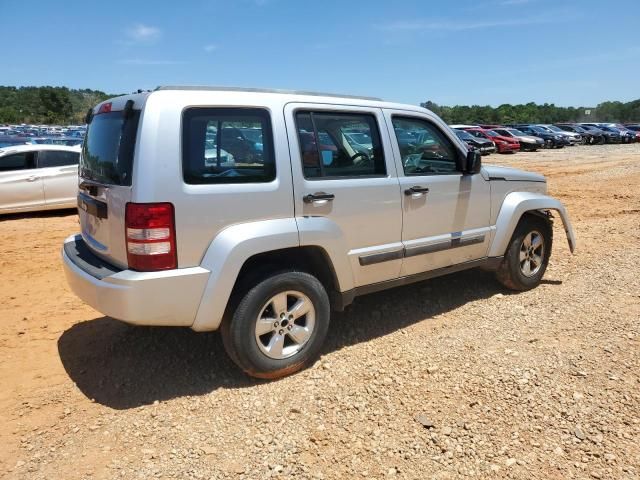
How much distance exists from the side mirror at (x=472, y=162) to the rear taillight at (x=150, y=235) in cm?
265

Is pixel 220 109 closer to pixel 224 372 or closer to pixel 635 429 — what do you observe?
pixel 224 372

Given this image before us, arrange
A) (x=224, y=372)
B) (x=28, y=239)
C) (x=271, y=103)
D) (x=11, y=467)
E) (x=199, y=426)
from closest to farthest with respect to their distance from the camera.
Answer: (x=11, y=467) < (x=199, y=426) < (x=271, y=103) < (x=224, y=372) < (x=28, y=239)

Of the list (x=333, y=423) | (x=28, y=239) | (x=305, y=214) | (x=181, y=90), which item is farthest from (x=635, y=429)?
(x=28, y=239)

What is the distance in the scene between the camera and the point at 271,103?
3406 mm

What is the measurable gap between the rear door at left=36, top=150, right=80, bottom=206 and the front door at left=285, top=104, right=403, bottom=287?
770 centimetres

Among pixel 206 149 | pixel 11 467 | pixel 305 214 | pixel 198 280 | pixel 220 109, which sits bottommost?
pixel 11 467

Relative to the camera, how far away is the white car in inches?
372

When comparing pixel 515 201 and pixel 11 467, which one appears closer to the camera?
pixel 11 467

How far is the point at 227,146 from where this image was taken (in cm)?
321

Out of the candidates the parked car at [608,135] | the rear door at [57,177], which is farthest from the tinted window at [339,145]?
the parked car at [608,135]

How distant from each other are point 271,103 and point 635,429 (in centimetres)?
298

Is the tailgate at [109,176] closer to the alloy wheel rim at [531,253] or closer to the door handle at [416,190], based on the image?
the door handle at [416,190]

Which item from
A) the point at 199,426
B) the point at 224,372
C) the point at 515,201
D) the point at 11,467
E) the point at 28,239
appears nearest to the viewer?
the point at 11,467

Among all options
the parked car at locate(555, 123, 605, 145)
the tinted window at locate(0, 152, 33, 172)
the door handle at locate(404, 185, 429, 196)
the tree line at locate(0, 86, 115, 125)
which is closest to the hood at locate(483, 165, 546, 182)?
the door handle at locate(404, 185, 429, 196)
